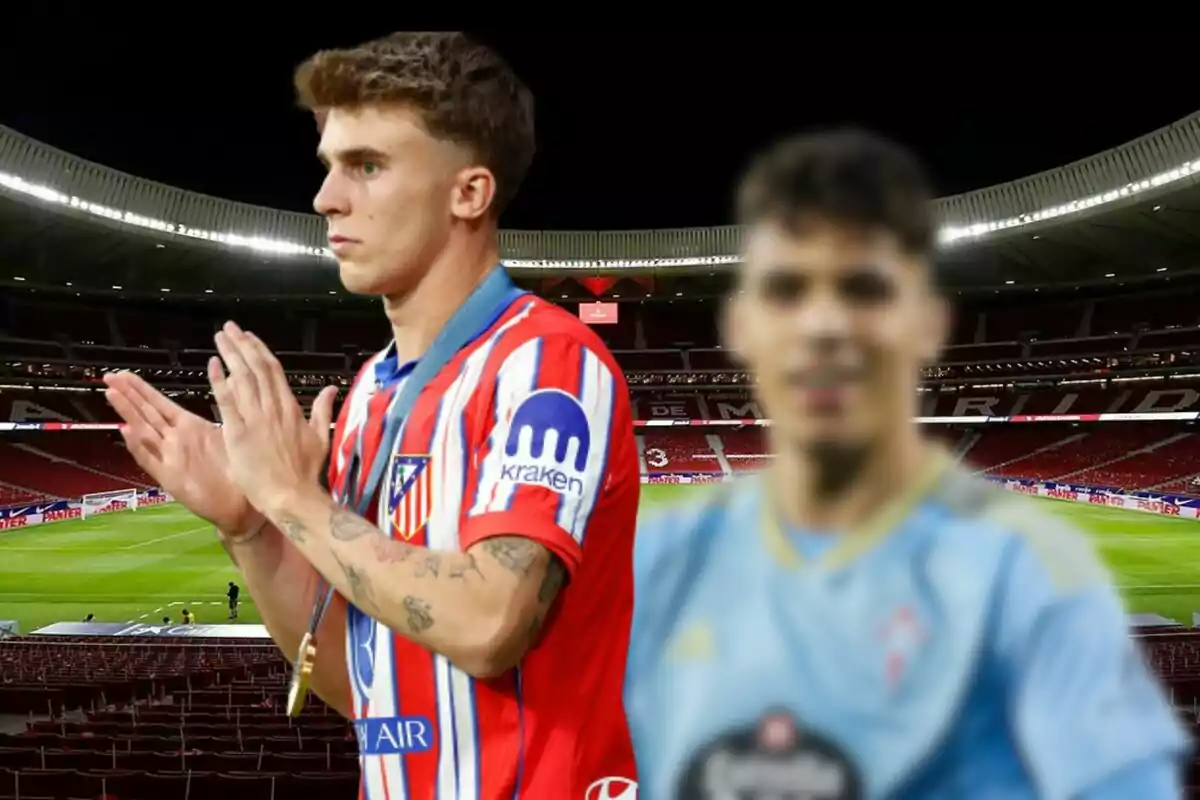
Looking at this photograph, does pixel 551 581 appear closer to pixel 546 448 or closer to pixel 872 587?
pixel 546 448

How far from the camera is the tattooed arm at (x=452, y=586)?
3.65 ft

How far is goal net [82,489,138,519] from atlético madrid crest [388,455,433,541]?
37094 mm

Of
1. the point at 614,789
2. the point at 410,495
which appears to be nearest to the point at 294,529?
the point at 410,495

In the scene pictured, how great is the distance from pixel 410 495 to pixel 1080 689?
1058 mm

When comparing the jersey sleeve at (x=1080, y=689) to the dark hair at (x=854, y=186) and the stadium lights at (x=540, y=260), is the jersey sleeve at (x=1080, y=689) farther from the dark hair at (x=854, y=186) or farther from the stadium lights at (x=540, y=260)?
the stadium lights at (x=540, y=260)

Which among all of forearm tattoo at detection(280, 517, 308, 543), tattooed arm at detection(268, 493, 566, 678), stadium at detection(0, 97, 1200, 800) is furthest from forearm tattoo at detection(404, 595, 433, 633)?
stadium at detection(0, 97, 1200, 800)

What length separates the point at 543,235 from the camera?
141 ft

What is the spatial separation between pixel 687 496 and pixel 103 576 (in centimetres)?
2307

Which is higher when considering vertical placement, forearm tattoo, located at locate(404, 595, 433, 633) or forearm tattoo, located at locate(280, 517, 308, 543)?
forearm tattoo, located at locate(280, 517, 308, 543)

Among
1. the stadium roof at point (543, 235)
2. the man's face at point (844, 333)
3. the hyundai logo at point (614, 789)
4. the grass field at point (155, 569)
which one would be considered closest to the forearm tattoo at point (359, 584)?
the hyundai logo at point (614, 789)

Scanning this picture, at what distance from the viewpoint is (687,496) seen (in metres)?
1.37

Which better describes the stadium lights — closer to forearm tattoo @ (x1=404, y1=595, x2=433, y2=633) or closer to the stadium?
the stadium

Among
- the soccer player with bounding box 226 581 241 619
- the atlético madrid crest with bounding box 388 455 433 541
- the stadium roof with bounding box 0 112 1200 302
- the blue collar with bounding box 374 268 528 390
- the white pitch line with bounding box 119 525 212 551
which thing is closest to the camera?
the atlético madrid crest with bounding box 388 455 433 541

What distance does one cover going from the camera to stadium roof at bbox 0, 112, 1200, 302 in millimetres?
28766
